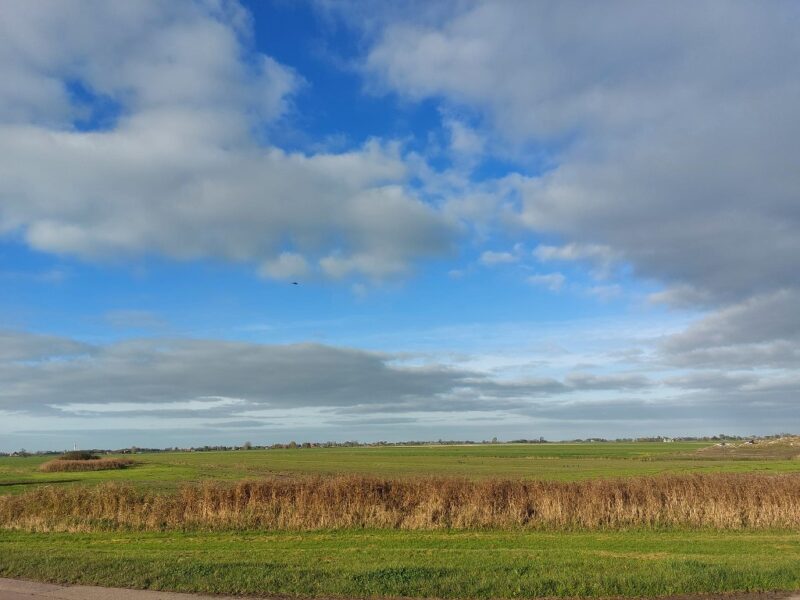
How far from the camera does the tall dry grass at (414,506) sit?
27.0m

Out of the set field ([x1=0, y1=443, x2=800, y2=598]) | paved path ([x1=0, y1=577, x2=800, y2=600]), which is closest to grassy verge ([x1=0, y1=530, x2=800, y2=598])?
field ([x1=0, y1=443, x2=800, y2=598])

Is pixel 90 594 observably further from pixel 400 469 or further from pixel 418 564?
pixel 400 469

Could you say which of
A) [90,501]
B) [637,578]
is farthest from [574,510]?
[90,501]

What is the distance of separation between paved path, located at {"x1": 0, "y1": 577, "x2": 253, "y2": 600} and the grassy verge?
20.3 inches

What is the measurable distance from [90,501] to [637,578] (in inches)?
958

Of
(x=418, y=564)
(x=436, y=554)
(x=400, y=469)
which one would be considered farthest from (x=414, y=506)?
(x=400, y=469)

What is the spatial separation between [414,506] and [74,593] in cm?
1755

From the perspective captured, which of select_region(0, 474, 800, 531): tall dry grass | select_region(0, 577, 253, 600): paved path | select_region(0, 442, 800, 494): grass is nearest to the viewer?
select_region(0, 577, 253, 600): paved path

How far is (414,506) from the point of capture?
90.9 feet

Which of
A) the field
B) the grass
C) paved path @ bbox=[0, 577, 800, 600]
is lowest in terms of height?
the grass

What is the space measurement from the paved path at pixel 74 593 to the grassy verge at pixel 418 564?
0.51m

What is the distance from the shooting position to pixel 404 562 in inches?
635

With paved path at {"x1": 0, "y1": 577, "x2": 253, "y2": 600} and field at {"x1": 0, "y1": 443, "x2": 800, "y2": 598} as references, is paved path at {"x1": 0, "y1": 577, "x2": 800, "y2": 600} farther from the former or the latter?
field at {"x1": 0, "y1": 443, "x2": 800, "y2": 598}

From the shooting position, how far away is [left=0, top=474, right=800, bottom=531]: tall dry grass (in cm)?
2702
